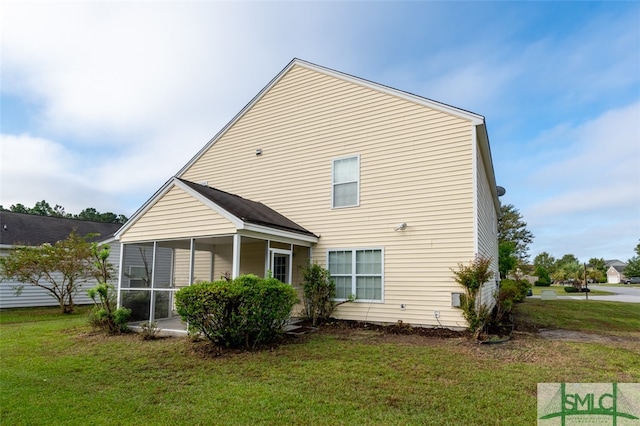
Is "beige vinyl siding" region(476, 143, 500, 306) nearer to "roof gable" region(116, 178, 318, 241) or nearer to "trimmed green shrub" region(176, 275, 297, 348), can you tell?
"roof gable" region(116, 178, 318, 241)

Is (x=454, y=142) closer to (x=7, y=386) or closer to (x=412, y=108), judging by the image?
(x=412, y=108)

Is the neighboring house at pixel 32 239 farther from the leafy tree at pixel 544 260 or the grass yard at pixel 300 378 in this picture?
the leafy tree at pixel 544 260

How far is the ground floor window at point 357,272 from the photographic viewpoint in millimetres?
10064

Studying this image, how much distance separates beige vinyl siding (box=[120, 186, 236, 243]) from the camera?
8.56 m

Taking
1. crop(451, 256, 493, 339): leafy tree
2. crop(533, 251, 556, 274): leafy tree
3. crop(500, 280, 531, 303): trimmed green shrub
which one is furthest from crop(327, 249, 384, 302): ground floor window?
crop(533, 251, 556, 274): leafy tree

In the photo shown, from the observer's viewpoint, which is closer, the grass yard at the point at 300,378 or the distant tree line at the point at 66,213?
the grass yard at the point at 300,378

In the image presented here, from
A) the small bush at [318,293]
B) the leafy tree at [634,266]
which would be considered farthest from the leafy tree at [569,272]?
the small bush at [318,293]

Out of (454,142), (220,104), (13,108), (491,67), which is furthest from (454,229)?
(13,108)

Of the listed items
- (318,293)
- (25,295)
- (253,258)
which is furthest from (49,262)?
(318,293)

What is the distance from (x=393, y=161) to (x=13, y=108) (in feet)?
44.9

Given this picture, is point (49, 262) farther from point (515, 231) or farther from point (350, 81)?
point (515, 231)
